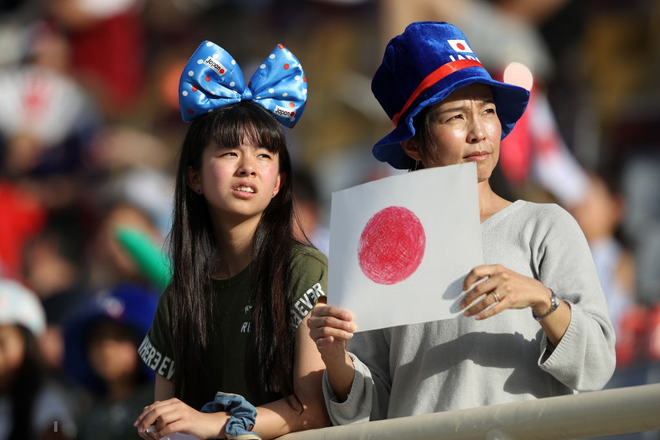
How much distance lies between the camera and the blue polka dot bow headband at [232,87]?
2979 mm

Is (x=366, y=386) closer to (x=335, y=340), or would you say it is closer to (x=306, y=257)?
(x=335, y=340)

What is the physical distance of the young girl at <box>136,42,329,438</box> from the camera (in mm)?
2674

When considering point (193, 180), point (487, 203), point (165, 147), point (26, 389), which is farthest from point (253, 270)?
point (165, 147)

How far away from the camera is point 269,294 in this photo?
274 centimetres

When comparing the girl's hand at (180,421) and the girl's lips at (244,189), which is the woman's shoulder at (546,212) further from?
the girl's hand at (180,421)

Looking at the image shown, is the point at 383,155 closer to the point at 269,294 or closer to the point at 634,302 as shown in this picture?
the point at 269,294

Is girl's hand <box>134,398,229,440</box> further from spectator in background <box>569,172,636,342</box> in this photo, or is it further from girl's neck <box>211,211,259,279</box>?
spectator in background <box>569,172,636,342</box>

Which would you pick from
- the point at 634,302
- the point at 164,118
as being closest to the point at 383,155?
the point at 634,302

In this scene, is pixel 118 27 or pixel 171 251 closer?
pixel 171 251

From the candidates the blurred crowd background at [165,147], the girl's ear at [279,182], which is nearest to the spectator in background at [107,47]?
the blurred crowd background at [165,147]

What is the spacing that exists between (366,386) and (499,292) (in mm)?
501

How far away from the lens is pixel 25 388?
4703mm

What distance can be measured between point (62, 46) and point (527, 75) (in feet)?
21.7

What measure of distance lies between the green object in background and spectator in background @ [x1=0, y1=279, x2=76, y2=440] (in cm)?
52
